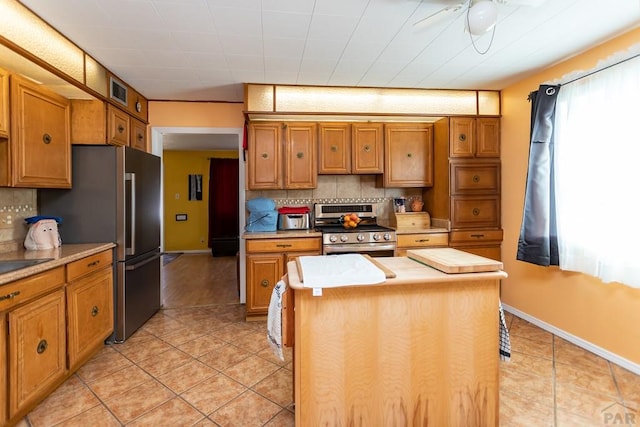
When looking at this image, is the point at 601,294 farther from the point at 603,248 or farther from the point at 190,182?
the point at 190,182

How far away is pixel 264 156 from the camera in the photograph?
3436 mm

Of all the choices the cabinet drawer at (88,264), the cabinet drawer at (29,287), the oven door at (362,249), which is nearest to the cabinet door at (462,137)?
the oven door at (362,249)

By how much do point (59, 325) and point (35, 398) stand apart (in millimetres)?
415

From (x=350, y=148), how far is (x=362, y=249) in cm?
117

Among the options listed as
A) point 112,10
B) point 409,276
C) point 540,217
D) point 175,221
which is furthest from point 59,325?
point 175,221

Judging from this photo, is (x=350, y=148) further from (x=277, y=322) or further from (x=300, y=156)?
(x=277, y=322)

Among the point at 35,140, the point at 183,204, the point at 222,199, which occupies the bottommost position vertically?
the point at 183,204

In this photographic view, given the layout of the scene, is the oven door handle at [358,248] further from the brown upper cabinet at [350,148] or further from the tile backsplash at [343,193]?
the brown upper cabinet at [350,148]

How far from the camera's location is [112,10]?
202cm

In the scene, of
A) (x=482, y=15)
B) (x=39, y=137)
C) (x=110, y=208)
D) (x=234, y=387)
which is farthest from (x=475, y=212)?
(x=39, y=137)

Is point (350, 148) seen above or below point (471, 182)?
above

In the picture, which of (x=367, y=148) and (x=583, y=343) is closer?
(x=583, y=343)

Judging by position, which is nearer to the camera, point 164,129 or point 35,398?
point 35,398

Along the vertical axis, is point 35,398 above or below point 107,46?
below
